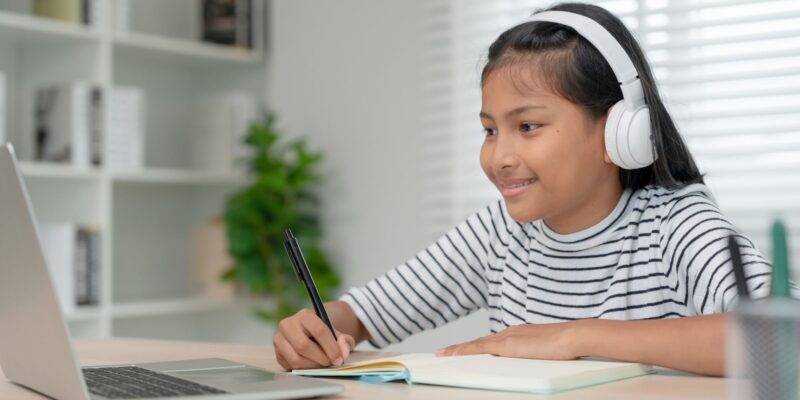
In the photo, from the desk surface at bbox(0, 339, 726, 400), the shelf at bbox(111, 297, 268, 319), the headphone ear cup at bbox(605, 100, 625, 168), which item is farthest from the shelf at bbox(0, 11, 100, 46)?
the headphone ear cup at bbox(605, 100, 625, 168)

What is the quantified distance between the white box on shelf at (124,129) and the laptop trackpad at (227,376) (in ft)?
6.71

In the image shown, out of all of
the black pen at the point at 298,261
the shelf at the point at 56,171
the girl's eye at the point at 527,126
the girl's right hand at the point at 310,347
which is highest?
the girl's eye at the point at 527,126

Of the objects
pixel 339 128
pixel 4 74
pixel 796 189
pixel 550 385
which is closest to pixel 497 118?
pixel 550 385

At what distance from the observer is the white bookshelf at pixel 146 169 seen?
293cm

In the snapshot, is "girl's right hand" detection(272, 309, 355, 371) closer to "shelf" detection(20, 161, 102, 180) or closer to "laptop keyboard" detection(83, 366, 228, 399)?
"laptop keyboard" detection(83, 366, 228, 399)

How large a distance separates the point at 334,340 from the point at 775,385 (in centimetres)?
69

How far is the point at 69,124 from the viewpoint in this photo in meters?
2.84

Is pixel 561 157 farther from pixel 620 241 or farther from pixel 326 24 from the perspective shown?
pixel 326 24

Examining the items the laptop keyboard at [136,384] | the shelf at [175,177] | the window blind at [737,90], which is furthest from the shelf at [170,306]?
the laptop keyboard at [136,384]

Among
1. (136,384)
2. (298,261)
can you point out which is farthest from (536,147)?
(136,384)

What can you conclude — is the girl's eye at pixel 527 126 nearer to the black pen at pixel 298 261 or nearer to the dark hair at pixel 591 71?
the dark hair at pixel 591 71

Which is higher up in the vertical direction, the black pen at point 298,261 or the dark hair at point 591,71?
the dark hair at point 591,71

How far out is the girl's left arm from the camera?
3.41 ft

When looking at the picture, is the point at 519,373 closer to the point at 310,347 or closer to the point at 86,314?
the point at 310,347
